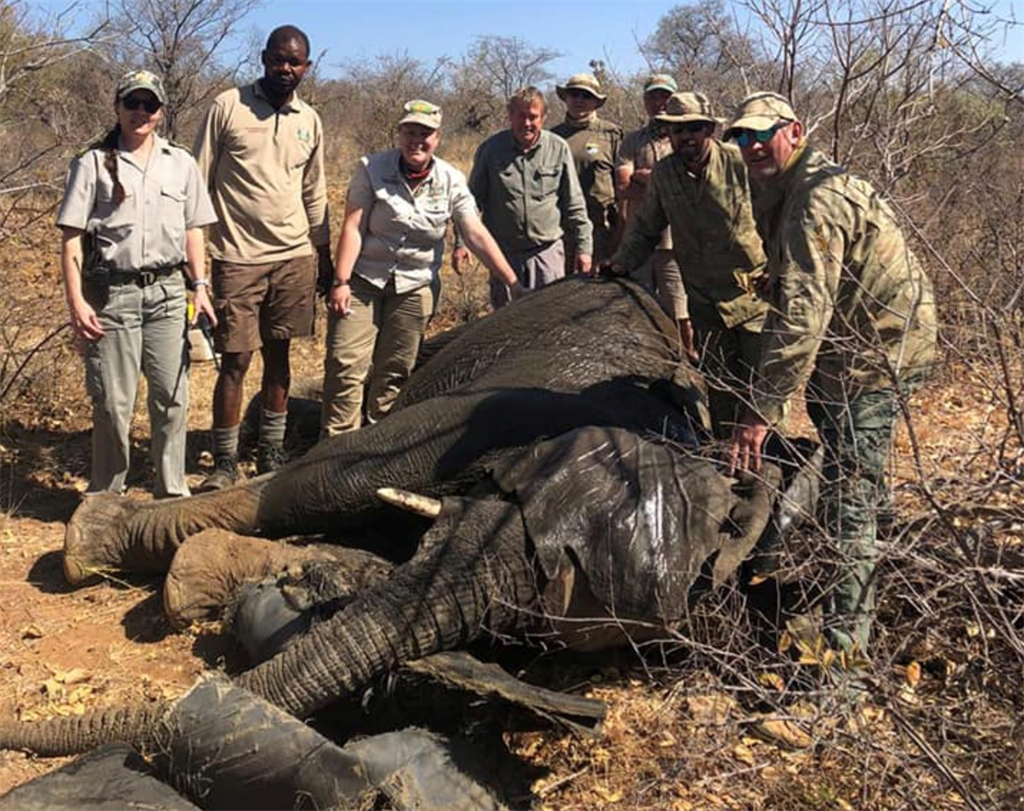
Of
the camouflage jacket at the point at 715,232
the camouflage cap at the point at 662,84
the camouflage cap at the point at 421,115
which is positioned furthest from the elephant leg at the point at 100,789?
the camouflage cap at the point at 662,84

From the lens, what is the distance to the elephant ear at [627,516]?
3910mm

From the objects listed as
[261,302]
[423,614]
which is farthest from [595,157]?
[423,614]

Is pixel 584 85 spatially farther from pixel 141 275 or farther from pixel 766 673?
pixel 766 673

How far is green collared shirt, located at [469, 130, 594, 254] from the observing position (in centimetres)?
709

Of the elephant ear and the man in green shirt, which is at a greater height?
the man in green shirt

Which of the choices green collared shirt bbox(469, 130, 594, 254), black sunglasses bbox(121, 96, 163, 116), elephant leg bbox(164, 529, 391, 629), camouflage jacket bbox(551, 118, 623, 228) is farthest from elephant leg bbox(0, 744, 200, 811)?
camouflage jacket bbox(551, 118, 623, 228)

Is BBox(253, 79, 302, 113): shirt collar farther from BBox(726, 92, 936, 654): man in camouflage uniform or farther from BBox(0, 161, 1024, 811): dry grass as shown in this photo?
BBox(726, 92, 936, 654): man in camouflage uniform

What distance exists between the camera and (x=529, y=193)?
23.3 feet

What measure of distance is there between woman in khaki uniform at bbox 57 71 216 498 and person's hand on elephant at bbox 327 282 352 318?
687 millimetres

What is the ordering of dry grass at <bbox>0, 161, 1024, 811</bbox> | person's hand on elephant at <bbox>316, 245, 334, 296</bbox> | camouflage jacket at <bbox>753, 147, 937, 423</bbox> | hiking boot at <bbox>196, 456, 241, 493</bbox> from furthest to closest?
person's hand on elephant at <bbox>316, 245, 334, 296</bbox>, hiking boot at <bbox>196, 456, 241, 493</bbox>, camouflage jacket at <bbox>753, 147, 937, 423</bbox>, dry grass at <bbox>0, 161, 1024, 811</bbox>

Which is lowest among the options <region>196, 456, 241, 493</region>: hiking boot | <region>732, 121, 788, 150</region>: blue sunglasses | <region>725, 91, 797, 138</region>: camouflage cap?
<region>196, 456, 241, 493</region>: hiking boot

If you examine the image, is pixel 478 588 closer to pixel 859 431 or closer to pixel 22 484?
pixel 859 431

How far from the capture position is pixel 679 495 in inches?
160

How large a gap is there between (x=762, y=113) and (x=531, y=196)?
296cm
